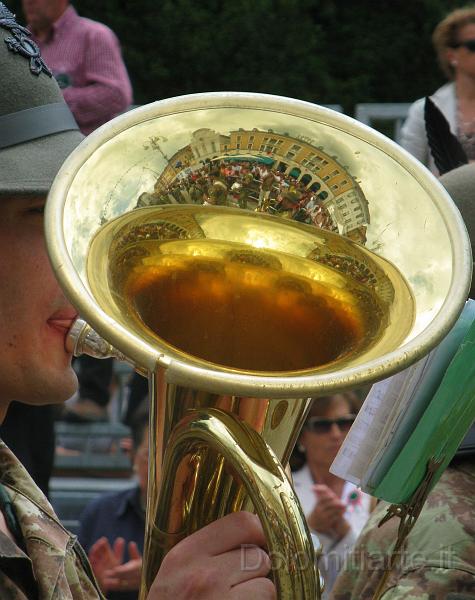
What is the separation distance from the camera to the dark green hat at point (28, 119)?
211 centimetres

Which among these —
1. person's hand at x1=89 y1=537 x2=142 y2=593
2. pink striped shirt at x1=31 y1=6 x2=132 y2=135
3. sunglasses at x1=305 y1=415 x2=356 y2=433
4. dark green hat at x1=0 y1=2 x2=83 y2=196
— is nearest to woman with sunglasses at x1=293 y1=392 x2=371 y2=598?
sunglasses at x1=305 y1=415 x2=356 y2=433

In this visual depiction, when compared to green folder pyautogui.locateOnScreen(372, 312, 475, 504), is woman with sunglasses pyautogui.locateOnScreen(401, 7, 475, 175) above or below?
below

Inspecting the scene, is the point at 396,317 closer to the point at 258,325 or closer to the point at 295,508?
the point at 258,325

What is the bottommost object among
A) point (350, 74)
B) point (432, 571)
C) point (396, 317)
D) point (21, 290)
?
point (350, 74)

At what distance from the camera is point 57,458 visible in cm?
561

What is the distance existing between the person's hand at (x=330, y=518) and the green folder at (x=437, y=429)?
1928 mm

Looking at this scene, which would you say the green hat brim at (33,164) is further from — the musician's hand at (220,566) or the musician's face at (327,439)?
the musician's face at (327,439)

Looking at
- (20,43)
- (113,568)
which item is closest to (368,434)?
(20,43)

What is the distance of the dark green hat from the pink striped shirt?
2707 mm

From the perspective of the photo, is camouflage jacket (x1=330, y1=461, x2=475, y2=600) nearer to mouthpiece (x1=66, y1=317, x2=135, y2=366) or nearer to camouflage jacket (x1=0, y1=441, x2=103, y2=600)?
camouflage jacket (x1=0, y1=441, x2=103, y2=600)

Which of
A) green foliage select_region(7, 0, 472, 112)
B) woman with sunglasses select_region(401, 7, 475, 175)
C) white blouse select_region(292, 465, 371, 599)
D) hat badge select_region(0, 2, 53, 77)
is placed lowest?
green foliage select_region(7, 0, 472, 112)

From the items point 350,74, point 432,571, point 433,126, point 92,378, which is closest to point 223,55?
point 350,74

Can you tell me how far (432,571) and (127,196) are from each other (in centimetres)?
90

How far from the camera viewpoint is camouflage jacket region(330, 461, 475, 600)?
221cm
